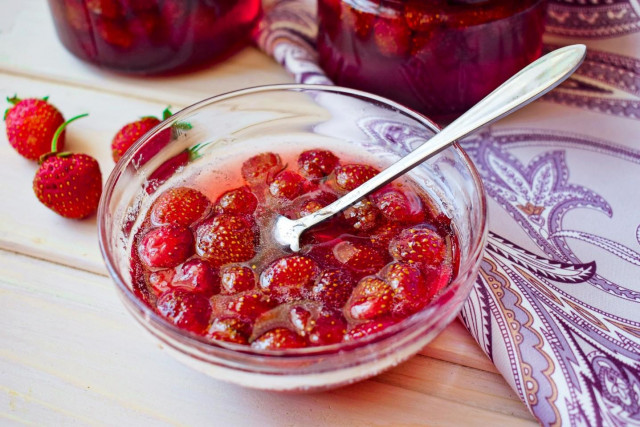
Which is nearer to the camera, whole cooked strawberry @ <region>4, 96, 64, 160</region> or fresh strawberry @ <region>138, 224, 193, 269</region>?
fresh strawberry @ <region>138, 224, 193, 269</region>

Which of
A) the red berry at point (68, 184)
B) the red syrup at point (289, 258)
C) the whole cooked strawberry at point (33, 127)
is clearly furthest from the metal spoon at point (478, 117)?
the whole cooked strawberry at point (33, 127)

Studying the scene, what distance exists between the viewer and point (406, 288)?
90 cm

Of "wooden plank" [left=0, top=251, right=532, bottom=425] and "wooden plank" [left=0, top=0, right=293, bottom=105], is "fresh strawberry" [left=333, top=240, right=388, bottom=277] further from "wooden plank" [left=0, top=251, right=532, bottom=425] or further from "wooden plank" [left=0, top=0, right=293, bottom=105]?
"wooden plank" [left=0, top=0, right=293, bottom=105]

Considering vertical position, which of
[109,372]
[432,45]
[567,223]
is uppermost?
[432,45]

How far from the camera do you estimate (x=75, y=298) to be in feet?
3.54

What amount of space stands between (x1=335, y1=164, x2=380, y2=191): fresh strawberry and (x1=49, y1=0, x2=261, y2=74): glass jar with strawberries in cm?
46

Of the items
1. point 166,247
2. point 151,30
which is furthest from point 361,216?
point 151,30

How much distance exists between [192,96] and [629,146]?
0.78m

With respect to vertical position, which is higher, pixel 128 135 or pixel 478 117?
pixel 478 117

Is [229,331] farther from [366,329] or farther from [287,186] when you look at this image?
[287,186]

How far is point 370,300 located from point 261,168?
0.33m

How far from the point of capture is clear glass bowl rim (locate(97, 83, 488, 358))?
2.50 feet

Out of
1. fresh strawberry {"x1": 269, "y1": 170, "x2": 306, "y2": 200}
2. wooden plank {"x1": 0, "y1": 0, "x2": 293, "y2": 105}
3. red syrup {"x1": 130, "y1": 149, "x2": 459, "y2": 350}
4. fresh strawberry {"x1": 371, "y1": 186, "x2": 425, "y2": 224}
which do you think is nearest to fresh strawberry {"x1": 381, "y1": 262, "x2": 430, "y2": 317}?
red syrup {"x1": 130, "y1": 149, "x2": 459, "y2": 350}

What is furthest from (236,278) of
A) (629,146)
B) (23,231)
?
(629,146)
